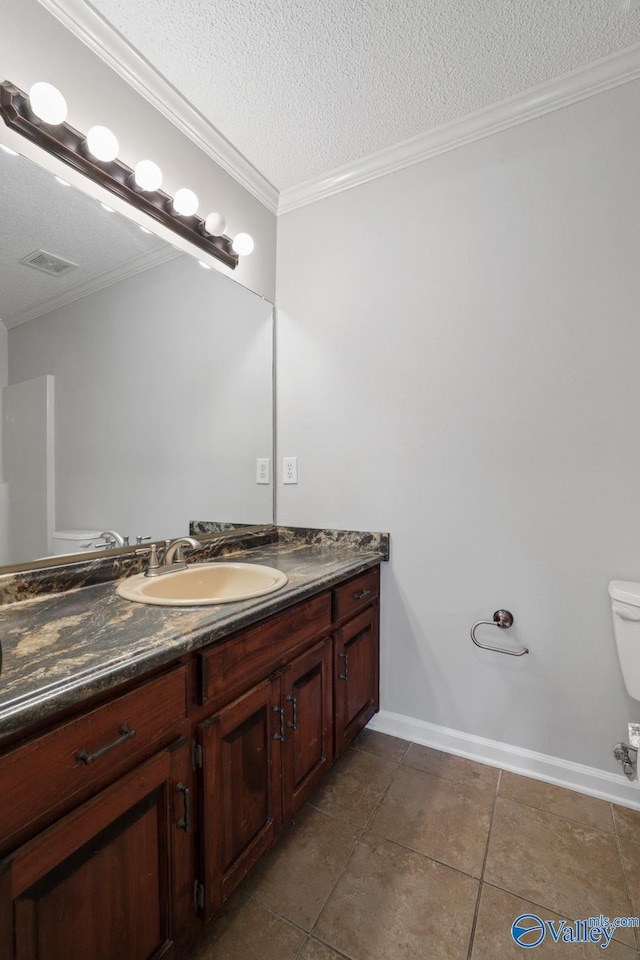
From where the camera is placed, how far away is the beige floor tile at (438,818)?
1.27 metres

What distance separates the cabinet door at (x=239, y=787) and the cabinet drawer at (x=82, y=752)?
152mm

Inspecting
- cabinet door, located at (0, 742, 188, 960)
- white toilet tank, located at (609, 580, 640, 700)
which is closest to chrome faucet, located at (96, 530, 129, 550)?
cabinet door, located at (0, 742, 188, 960)

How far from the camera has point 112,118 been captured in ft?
4.47

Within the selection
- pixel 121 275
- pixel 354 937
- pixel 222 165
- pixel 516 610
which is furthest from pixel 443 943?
pixel 222 165

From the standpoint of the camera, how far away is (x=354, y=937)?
1.03 meters

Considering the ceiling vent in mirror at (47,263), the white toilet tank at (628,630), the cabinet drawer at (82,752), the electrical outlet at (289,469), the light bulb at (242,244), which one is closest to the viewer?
the cabinet drawer at (82,752)

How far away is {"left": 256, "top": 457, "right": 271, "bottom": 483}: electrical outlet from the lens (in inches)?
80.7

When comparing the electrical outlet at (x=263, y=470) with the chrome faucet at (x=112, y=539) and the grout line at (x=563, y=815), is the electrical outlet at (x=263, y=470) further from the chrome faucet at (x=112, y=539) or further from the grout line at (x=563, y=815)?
the grout line at (x=563, y=815)

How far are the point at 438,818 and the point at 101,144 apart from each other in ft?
7.56

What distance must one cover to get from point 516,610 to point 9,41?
2287 mm

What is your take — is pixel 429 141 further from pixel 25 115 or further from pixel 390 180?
pixel 25 115

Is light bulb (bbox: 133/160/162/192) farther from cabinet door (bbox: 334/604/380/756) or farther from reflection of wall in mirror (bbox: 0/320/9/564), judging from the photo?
cabinet door (bbox: 334/604/380/756)

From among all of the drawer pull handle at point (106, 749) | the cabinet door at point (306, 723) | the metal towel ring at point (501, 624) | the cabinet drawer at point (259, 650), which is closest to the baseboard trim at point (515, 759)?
the metal towel ring at point (501, 624)

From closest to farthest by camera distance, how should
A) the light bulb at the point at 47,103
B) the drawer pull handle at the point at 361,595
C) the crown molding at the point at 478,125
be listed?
the light bulb at the point at 47,103 < the crown molding at the point at 478,125 < the drawer pull handle at the point at 361,595
